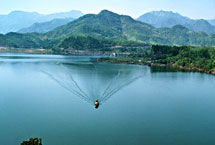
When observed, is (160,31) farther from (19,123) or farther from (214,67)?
(19,123)

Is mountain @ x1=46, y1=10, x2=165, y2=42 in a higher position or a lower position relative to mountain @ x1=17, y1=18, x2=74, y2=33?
lower

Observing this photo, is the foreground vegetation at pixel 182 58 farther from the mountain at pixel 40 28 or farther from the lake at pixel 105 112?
the mountain at pixel 40 28

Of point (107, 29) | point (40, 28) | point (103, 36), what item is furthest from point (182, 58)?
point (40, 28)

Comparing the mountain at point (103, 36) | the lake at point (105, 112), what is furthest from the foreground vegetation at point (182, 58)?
the mountain at point (103, 36)

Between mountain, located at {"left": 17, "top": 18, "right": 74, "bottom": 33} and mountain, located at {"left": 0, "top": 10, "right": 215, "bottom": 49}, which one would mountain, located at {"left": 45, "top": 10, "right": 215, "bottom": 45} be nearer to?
mountain, located at {"left": 0, "top": 10, "right": 215, "bottom": 49}

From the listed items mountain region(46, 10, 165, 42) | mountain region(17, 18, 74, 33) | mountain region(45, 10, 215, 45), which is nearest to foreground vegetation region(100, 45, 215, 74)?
mountain region(46, 10, 165, 42)
